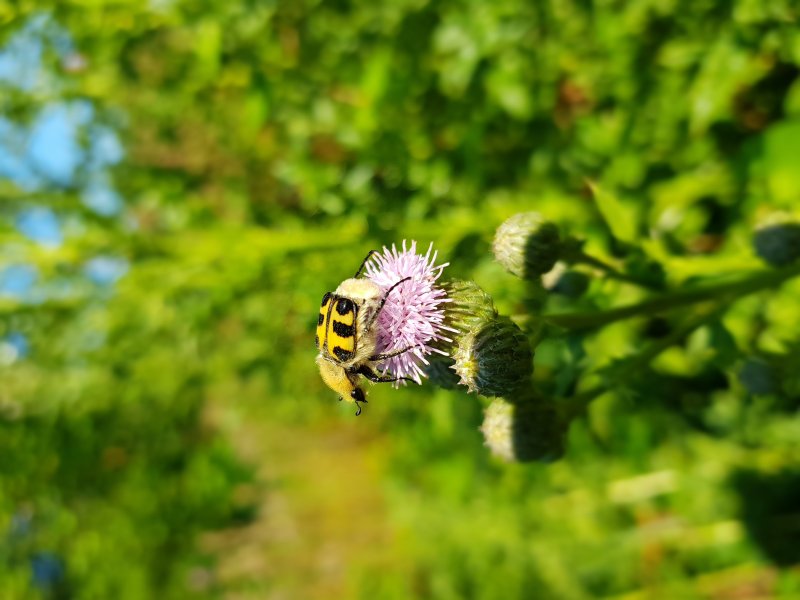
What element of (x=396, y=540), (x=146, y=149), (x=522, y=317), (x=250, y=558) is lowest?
(x=522, y=317)

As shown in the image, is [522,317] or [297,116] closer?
[522,317]

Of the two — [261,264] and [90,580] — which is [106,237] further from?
[90,580]

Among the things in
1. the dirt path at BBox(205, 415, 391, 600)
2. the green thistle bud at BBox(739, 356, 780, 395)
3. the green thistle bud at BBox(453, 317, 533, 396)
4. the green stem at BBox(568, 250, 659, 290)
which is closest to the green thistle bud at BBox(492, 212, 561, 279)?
the green stem at BBox(568, 250, 659, 290)

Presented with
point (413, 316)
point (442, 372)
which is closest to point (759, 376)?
point (442, 372)

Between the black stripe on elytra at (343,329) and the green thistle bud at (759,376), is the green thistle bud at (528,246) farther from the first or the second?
the green thistle bud at (759,376)

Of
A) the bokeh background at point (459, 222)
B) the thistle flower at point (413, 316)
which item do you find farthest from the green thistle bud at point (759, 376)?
→ the thistle flower at point (413, 316)

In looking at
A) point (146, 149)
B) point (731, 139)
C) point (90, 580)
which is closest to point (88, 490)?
point (90, 580)
